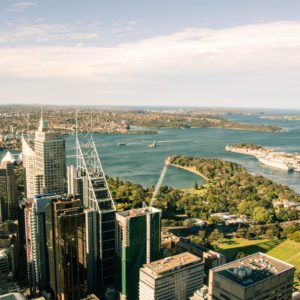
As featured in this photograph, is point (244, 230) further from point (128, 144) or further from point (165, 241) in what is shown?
point (128, 144)

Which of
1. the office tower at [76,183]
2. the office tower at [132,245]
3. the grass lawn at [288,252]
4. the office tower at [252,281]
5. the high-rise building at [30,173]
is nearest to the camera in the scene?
the office tower at [252,281]

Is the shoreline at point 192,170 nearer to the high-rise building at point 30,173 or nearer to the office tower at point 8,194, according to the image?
the high-rise building at point 30,173

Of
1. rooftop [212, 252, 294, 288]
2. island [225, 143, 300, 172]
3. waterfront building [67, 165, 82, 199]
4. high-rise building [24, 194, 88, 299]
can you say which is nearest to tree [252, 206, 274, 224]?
waterfront building [67, 165, 82, 199]

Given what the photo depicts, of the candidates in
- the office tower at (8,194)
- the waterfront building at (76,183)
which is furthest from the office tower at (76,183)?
the office tower at (8,194)

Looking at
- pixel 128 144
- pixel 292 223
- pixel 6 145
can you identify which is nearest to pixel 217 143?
pixel 128 144

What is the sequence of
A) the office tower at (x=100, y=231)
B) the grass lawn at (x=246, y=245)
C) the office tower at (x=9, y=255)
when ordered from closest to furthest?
the office tower at (x=100, y=231) < the office tower at (x=9, y=255) < the grass lawn at (x=246, y=245)

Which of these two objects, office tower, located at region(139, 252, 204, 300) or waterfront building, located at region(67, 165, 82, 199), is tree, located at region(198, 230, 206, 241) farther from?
waterfront building, located at region(67, 165, 82, 199)

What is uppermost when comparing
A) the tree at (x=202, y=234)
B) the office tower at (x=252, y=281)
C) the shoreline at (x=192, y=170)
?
the office tower at (x=252, y=281)
